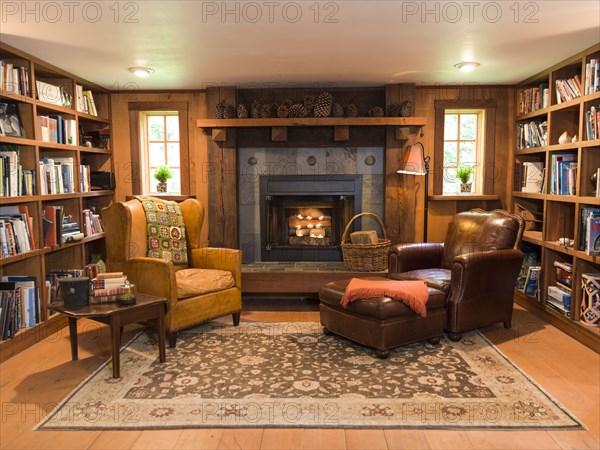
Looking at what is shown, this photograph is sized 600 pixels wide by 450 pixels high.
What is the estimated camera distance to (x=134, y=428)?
252 cm

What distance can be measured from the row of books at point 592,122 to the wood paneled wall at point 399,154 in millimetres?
1497

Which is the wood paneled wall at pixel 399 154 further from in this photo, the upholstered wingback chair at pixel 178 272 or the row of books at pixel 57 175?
the upholstered wingback chair at pixel 178 272

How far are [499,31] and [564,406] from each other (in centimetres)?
237

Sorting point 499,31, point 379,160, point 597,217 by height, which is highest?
point 499,31

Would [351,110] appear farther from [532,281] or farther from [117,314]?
[117,314]

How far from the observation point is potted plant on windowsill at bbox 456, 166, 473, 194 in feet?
17.1

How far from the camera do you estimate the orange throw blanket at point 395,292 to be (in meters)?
3.45

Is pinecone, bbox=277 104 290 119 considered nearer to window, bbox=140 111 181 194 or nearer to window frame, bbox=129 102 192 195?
window frame, bbox=129 102 192 195

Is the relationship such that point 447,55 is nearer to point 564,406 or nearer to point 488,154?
point 488,154

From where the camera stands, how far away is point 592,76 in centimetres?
377

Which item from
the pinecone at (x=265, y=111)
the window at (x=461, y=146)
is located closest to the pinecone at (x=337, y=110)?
the pinecone at (x=265, y=111)

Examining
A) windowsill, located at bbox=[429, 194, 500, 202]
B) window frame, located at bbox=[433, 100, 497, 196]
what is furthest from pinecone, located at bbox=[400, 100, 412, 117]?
windowsill, located at bbox=[429, 194, 500, 202]

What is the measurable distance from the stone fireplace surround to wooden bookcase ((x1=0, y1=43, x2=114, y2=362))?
1.47m

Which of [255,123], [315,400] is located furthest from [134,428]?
[255,123]
